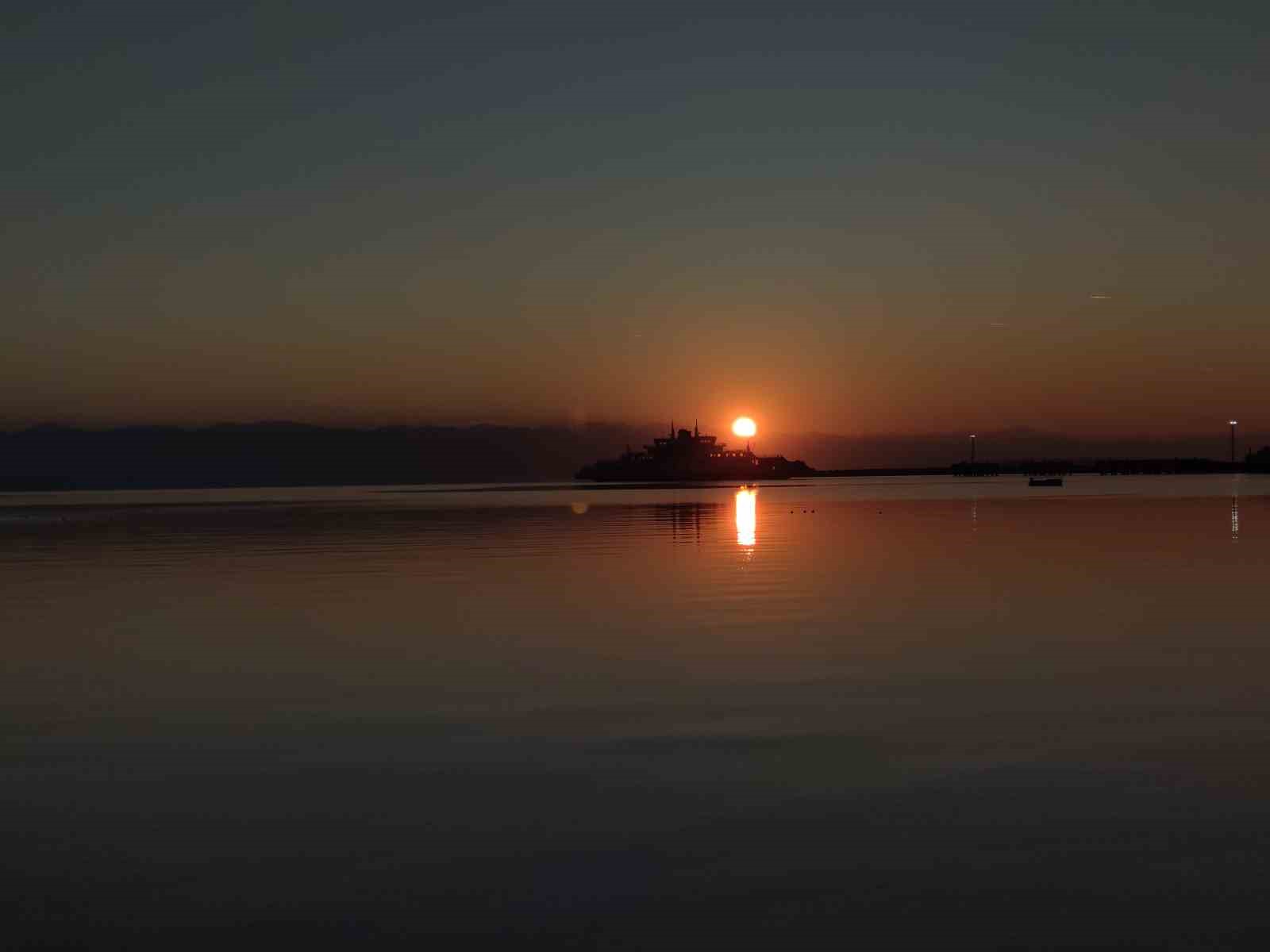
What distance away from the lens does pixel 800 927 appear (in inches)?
353

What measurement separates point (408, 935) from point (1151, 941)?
5.30 m

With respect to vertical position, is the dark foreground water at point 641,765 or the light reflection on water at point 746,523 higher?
the light reflection on water at point 746,523

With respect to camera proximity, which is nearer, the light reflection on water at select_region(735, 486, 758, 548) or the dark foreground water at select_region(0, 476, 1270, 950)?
the dark foreground water at select_region(0, 476, 1270, 950)

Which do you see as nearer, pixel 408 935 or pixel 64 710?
pixel 408 935

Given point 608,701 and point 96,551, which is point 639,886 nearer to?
point 608,701

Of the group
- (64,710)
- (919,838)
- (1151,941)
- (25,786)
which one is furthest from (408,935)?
(64,710)

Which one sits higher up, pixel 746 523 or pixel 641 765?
pixel 746 523

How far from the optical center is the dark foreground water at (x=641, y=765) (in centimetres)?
932

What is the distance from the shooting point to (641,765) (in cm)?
1367

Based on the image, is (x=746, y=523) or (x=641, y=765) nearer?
(x=641, y=765)

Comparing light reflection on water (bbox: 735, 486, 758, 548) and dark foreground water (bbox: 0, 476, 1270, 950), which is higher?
light reflection on water (bbox: 735, 486, 758, 548)

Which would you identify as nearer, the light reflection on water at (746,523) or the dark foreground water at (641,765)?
the dark foreground water at (641,765)

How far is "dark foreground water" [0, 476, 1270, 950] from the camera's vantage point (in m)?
9.32

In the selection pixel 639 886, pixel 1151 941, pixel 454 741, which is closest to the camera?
pixel 1151 941
